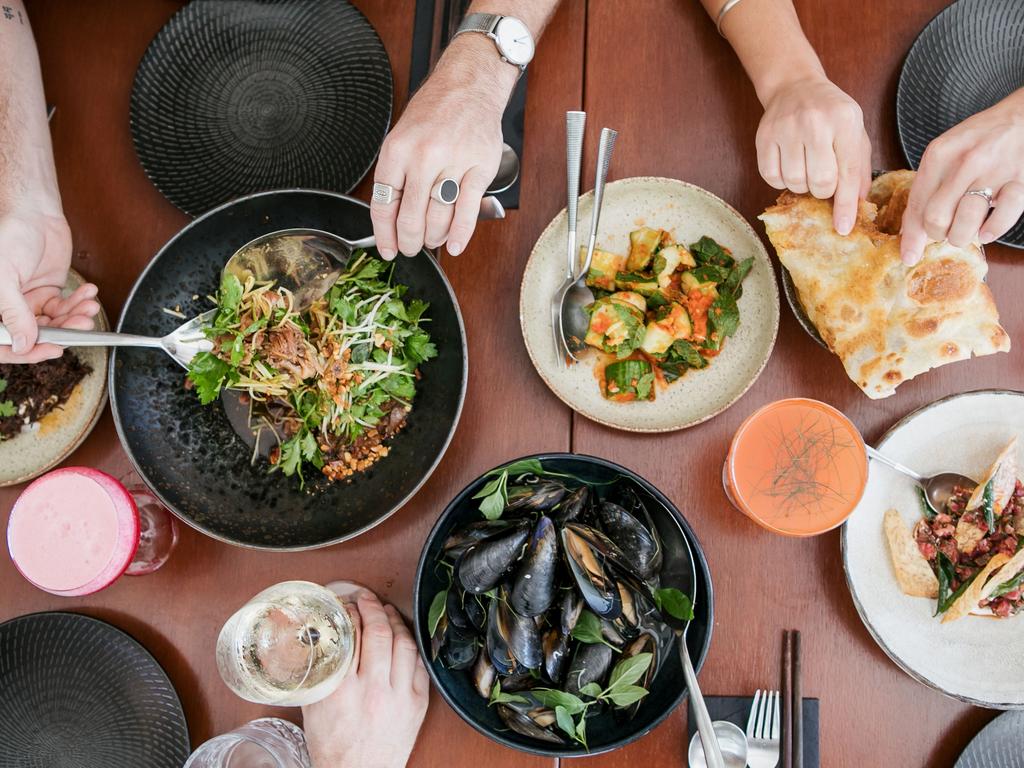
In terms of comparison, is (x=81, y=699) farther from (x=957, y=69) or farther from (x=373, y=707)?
(x=957, y=69)

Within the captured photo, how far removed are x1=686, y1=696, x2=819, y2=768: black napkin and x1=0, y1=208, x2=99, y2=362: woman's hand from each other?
150 cm

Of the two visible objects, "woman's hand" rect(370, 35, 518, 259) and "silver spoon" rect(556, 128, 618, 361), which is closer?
"woman's hand" rect(370, 35, 518, 259)

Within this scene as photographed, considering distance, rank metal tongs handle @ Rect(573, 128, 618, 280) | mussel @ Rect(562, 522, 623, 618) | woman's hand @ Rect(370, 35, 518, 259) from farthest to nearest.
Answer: metal tongs handle @ Rect(573, 128, 618, 280), woman's hand @ Rect(370, 35, 518, 259), mussel @ Rect(562, 522, 623, 618)

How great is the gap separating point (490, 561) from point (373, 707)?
45 centimetres

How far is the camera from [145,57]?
1493 mm

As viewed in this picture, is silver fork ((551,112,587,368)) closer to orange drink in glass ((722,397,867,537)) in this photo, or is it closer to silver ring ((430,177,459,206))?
silver ring ((430,177,459,206))

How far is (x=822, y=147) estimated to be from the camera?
4.15ft

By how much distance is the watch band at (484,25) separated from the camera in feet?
4.55

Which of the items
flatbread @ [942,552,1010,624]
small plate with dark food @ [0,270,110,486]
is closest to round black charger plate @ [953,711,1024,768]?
flatbread @ [942,552,1010,624]

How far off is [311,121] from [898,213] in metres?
1.26

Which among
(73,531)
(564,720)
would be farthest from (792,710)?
(73,531)

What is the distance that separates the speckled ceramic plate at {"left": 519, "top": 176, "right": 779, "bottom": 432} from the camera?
4.43 ft

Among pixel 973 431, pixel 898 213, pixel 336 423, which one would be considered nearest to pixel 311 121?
pixel 336 423

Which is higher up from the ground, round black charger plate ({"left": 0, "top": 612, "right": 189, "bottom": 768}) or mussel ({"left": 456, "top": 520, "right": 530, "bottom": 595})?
mussel ({"left": 456, "top": 520, "right": 530, "bottom": 595})
